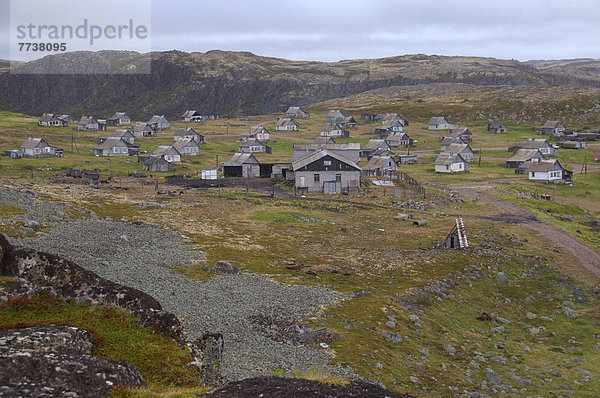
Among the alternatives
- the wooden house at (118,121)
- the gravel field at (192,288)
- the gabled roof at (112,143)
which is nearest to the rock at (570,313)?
the gravel field at (192,288)

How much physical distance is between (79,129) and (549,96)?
14739cm

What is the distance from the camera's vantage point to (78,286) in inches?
669

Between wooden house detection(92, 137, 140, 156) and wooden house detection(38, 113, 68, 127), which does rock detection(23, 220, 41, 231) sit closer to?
wooden house detection(92, 137, 140, 156)

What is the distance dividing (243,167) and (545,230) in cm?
5019

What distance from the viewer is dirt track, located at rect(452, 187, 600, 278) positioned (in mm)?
39781

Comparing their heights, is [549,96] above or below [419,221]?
above

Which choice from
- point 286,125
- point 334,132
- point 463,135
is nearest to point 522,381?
point 463,135

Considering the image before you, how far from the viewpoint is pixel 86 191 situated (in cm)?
5612

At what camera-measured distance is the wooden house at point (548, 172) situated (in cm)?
8375

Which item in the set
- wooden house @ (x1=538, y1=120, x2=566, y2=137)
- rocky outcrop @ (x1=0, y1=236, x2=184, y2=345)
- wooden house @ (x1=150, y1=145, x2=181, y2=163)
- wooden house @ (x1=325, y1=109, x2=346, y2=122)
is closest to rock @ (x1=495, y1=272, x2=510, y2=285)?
rocky outcrop @ (x1=0, y1=236, x2=184, y2=345)

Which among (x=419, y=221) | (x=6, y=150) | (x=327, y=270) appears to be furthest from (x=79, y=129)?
(x=327, y=270)

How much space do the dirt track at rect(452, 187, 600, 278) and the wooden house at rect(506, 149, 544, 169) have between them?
28.5m

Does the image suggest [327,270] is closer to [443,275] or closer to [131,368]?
[443,275]

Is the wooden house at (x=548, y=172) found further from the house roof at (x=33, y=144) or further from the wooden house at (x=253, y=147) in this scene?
the house roof at (x=33, y=144)
